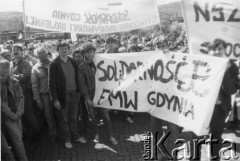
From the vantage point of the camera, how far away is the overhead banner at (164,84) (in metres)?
4.05

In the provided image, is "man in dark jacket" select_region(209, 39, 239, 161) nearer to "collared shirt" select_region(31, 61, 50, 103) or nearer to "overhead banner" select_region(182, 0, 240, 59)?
"overhead banner" select_region(182, 0, 240, 59)

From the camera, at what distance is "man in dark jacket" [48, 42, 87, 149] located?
546cm

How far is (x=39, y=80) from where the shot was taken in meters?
5.76

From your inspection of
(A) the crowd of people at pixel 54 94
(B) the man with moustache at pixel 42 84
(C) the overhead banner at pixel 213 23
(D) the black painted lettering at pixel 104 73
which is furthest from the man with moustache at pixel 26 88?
(C) the overhead banner at pixel 213 23

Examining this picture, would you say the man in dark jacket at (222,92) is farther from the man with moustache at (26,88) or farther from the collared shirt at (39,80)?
the man with moustache at (26,88)

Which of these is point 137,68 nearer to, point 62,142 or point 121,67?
point 121,67

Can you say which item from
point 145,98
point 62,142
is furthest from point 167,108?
point 62,142

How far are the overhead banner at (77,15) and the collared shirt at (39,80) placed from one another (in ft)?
2.38

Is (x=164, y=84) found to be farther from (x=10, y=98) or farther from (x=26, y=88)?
(x=26, y=88)

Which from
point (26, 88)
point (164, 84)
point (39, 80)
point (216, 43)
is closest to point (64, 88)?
point (39, 80)

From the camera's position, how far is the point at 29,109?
5781 millimetres

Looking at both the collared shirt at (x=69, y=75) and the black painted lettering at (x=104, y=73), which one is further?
the collared shirt at (x=69, y=75)

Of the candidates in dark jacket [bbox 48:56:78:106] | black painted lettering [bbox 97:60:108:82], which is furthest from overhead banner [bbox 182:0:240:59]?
dark jacket [bbox 48:56:78:106]

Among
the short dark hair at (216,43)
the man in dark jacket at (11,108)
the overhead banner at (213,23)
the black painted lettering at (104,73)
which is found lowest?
the man in dark jacket at (11,108)
